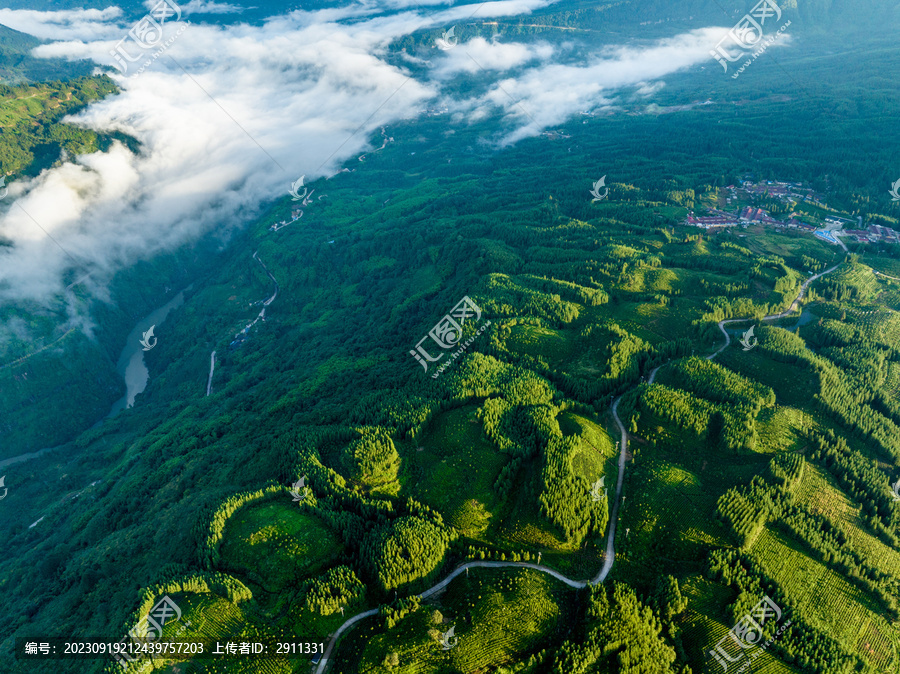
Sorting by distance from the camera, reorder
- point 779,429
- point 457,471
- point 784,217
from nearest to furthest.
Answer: point 457,471
point 779,429
point 784,217

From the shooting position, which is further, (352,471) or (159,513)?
(159,513)

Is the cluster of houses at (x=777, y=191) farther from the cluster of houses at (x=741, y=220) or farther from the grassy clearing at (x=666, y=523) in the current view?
the grassy clearing at (x=666, y=523)

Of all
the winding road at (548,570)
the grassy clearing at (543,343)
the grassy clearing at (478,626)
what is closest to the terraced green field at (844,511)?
the winding road at (548,570)

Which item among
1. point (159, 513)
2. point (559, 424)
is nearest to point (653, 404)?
point (559, 424)

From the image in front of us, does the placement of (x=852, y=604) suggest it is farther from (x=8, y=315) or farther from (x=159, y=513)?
(x=8, y=315)

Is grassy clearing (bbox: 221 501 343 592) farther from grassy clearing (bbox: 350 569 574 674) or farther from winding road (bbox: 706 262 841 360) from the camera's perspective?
winding road (bbox: 706 262 841 360)

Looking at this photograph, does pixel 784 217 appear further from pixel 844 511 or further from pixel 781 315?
pixel 844 511

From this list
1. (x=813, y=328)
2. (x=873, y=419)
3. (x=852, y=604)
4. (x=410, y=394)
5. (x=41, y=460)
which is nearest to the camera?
(x=852, y=604)

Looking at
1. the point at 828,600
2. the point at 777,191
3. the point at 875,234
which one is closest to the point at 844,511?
the point at 828,600
